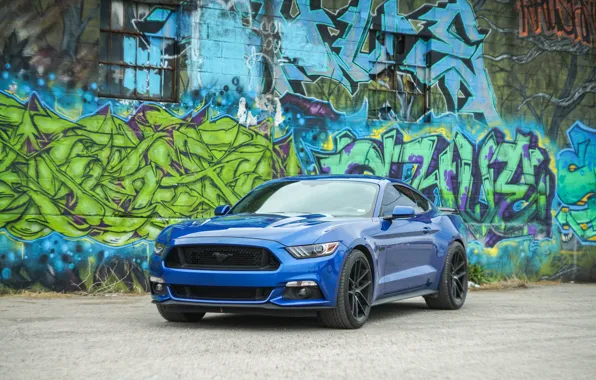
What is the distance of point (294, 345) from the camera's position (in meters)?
7.98

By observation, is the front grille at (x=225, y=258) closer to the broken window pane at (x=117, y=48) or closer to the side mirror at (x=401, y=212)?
the side mirror at (x=401, y=212)

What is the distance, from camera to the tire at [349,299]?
9.03 m

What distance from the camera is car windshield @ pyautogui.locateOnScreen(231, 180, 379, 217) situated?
403 inches

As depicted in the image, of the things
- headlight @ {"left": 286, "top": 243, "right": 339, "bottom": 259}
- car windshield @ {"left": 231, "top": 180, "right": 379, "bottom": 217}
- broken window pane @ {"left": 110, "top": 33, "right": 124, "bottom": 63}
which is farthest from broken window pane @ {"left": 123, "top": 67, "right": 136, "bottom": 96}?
headlight @ {"left": 286, "top": 243, "right": 339, "bottom": 259}

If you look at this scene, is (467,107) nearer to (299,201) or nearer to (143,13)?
Answer: (143,13)

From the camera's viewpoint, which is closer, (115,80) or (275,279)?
(275,279)

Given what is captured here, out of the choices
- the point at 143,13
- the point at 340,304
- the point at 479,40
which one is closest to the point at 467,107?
the point at 479,40

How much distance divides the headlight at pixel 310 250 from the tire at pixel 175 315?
1.51m

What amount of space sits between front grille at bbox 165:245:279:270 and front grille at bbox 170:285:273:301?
0.19 metres

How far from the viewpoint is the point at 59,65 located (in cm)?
1427

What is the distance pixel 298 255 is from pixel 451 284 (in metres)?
3.45

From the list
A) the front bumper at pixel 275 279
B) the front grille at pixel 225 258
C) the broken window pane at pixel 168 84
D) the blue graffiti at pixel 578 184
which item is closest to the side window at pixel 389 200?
the front bumper at pixel 275 279

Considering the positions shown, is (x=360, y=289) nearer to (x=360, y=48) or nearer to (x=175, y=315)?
(x=175, y=315)

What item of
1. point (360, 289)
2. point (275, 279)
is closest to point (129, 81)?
point (360, 289)
